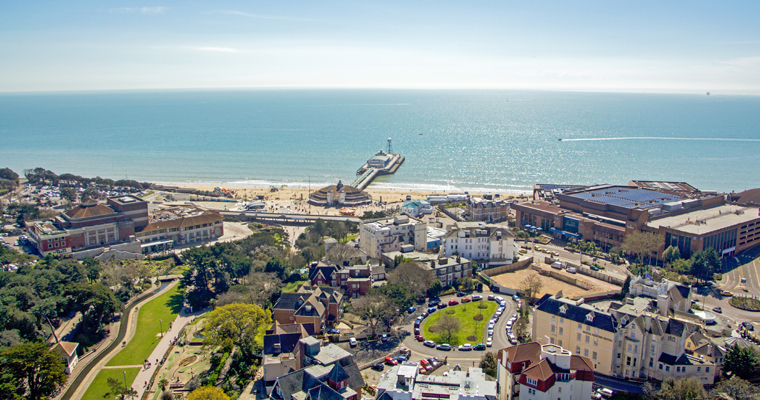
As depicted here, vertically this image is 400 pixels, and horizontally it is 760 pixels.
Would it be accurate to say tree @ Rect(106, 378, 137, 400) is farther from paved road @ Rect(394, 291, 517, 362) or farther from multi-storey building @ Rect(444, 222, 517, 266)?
multi-storey building @ Rect(444, 222, 517, 266)

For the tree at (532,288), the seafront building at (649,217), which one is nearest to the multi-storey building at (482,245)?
the tree at (532,288)

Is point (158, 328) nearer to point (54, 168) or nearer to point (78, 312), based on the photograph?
point (78, 312)

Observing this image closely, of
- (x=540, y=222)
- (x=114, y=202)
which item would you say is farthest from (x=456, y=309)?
A: (x=114, y=202)

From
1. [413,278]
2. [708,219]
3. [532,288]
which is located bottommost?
[532,288]

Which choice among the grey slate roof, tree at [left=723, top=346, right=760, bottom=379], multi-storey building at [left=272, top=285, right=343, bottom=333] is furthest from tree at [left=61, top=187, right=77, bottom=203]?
tree at [left=723, top=346, right=760, bottom=379]

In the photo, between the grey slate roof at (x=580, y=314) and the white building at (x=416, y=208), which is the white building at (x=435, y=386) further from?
the white building at (x=416, y=208)

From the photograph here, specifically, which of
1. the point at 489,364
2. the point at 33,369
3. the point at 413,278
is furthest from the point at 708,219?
the point at 33,369

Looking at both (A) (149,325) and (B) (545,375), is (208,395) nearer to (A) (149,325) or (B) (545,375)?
(A) (149,325)
